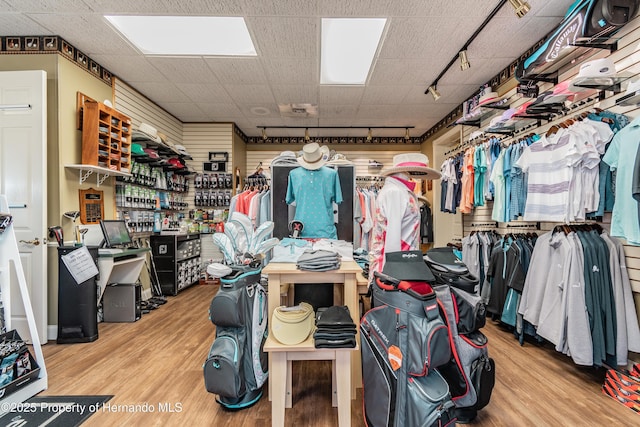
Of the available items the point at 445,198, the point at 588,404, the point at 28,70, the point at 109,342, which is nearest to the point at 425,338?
the point at 588,404

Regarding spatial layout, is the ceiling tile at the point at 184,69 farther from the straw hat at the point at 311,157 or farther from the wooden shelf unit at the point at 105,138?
the straw hat at the point at 311,157

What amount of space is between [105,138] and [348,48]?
10.7 feet

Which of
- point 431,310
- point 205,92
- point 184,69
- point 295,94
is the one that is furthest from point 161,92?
point 431,310

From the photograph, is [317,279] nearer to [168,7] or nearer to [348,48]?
[168,7]

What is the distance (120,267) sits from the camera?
411 cm

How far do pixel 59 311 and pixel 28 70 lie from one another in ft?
8.78

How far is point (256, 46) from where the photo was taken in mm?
3561

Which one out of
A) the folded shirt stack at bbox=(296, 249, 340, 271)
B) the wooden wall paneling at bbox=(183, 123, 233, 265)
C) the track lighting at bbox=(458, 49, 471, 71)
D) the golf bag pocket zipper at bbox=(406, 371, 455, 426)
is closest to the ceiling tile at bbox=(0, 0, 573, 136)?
the track lighting at bbox=(458, 49, 471, 71)

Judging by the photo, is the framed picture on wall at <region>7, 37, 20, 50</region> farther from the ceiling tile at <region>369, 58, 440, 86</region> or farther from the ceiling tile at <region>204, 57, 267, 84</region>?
the ceiling tile at <region>369, 58, 440, 86</region>

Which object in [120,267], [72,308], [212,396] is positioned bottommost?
[212,396]

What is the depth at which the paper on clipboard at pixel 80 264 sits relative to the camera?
10.6 ft

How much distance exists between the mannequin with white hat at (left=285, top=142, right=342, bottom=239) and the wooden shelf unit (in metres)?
2.46

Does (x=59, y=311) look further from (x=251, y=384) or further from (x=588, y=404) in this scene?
(x=588, y=404)

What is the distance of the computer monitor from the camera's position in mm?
3909
